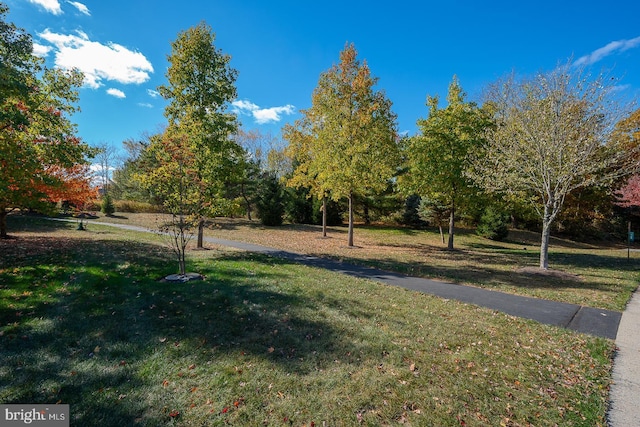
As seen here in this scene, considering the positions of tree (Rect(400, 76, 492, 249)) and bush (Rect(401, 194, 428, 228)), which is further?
bush (Rect(401, 194, 428, 228))

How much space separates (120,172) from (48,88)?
3307cm

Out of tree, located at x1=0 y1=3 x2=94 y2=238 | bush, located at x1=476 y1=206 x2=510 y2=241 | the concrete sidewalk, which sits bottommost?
the concrete sidewalk

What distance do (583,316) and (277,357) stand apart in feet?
22.1

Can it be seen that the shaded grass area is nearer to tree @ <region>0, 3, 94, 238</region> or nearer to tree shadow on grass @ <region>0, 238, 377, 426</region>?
tree shadow on grass @ <region>0, 238, 377, 426</region>

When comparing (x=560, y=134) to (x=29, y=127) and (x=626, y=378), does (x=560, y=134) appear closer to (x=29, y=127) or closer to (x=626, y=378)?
(x=626, y=378)

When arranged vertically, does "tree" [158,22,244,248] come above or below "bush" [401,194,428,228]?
above

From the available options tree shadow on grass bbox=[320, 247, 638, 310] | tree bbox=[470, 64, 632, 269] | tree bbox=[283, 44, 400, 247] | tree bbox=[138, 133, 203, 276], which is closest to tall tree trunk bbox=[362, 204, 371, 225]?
tree bbox=[283, 44, 400, 247]

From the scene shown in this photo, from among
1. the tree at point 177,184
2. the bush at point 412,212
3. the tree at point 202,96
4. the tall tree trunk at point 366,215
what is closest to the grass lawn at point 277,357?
the tree at point 177,184

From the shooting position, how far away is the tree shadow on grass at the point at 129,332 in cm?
333

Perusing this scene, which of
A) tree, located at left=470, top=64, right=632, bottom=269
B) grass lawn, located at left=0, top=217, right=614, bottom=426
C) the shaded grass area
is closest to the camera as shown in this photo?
grass lawn, located at left=0, top=217, right=614, bottom=426

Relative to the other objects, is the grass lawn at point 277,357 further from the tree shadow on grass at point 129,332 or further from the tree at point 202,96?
the tree at point 202,96

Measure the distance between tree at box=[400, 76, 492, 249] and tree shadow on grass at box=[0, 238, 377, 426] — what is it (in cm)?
1061

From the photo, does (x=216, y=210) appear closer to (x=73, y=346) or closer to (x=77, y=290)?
(x=77, y=290)

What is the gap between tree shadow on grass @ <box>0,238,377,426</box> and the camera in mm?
3330
